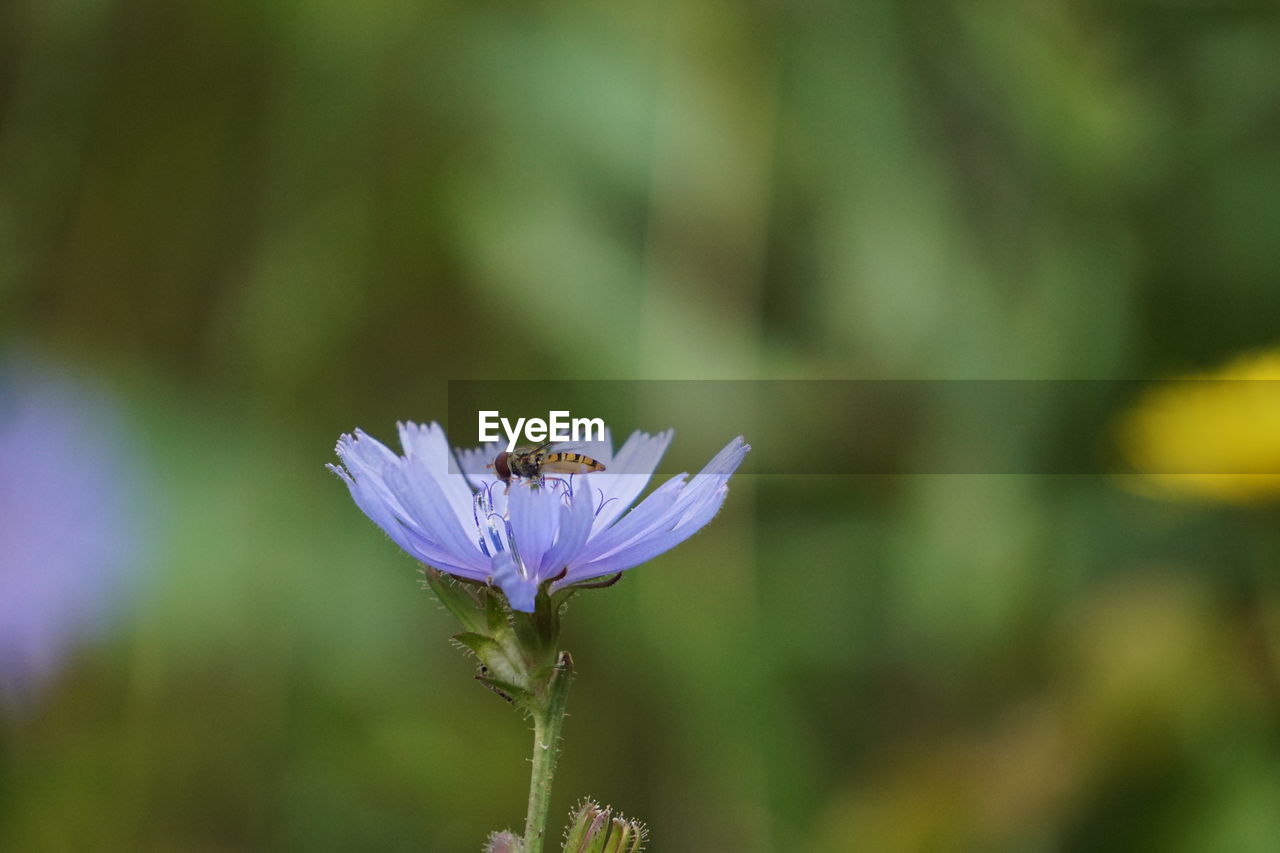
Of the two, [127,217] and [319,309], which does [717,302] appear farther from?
[127,217]

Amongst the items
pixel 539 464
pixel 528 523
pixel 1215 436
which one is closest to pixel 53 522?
pixel 539 464

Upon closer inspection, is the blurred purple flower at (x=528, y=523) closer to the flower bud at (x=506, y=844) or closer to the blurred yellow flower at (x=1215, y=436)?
the flower bud at (x=506, y=844)

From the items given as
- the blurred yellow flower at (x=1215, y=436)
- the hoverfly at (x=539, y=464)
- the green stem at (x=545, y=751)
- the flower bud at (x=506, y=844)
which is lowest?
the flower bud at (x=506, y=844)

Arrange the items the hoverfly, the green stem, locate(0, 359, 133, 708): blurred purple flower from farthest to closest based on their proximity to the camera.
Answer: locate(0, 359, 133, 708): blurred purple flower
the hoverfly
the green stem

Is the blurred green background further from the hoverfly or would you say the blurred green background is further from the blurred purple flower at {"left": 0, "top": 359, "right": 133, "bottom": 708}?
the hoverfly
